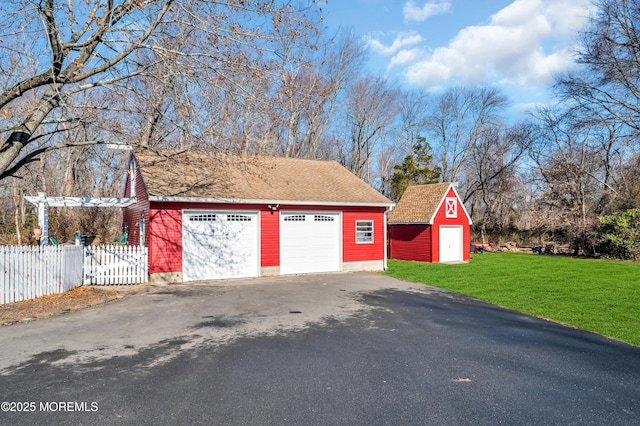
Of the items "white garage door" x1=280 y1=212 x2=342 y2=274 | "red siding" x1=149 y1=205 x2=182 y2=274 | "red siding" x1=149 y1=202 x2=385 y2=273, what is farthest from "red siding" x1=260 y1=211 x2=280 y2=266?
"red siding" x1=149 y1=205 x2=182 y2=274

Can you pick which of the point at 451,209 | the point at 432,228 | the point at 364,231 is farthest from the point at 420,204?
the point at 364,231

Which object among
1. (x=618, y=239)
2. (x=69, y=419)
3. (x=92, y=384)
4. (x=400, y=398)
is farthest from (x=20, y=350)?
(x=618, y=239)

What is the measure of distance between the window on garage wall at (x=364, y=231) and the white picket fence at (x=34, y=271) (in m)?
10.4

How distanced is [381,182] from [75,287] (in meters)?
30.7

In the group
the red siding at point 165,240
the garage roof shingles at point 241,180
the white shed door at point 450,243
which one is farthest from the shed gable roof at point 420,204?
the red siding at point 165,240

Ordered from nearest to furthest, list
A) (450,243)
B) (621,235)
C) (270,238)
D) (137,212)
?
(270,238) → (137,212) → (450,243) → (621,235)

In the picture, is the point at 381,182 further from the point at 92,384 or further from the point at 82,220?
the point at 92,384

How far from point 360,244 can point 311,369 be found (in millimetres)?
11692

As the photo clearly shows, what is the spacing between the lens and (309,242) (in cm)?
1540

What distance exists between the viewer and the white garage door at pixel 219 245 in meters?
13.2

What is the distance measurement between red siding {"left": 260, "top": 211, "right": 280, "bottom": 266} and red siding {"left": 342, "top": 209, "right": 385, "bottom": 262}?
296cm

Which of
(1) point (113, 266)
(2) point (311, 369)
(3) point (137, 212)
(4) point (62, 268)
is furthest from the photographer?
(3) point (137, 212)

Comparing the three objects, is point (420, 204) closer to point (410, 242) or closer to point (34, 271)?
point (410, 242)

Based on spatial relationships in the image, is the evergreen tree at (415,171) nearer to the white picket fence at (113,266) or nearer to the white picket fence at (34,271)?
the white picket fence at (113,266)
